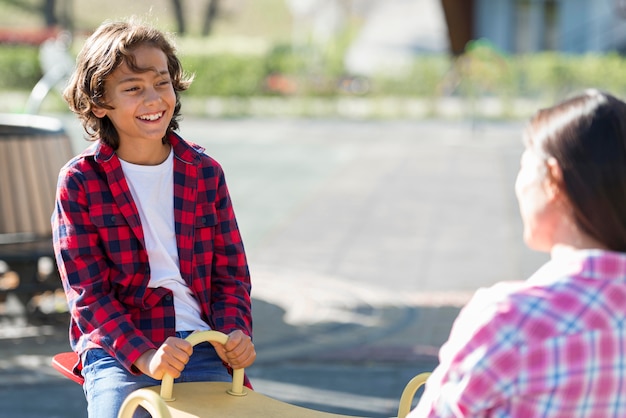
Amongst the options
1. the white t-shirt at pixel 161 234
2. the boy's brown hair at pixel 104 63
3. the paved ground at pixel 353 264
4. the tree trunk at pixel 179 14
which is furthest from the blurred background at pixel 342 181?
the tree trunk at pixel 179 14

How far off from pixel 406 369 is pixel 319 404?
0.64 meters

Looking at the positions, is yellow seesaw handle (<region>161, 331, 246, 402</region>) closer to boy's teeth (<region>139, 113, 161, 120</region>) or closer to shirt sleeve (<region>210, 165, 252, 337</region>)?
shirt sleeve (<region>210, 165, 252, 337</region>)

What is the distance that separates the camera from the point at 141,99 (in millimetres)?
2695

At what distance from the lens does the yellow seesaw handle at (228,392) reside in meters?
2.46

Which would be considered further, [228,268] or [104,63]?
[228,268]

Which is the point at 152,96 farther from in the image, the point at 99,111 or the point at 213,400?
the point at 213,400

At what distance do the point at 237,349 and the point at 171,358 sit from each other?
0.70ft

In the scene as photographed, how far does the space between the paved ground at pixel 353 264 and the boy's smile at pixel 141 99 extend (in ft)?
6.87

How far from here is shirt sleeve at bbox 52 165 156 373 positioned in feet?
8.55

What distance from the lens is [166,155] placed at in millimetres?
2818

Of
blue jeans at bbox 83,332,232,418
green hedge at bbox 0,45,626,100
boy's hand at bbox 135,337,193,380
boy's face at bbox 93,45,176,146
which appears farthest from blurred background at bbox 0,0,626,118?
boy's hand at bbox 135,337,193,380

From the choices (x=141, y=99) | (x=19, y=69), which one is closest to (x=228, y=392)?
(x=141, y=99)

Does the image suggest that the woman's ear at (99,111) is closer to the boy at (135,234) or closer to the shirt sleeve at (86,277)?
the boy at (135,234)

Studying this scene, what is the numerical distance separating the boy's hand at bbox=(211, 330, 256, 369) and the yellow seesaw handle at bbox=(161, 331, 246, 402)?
0.03 meters
